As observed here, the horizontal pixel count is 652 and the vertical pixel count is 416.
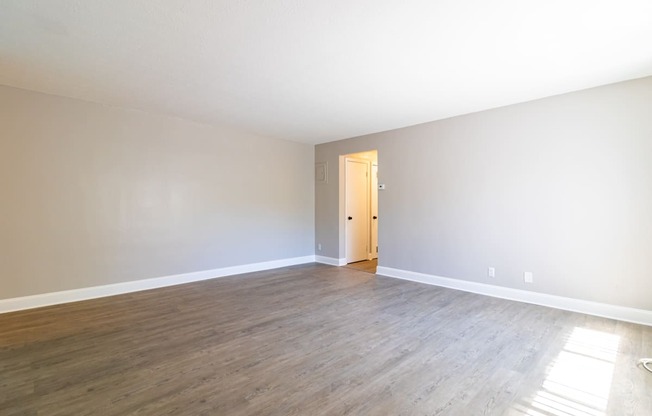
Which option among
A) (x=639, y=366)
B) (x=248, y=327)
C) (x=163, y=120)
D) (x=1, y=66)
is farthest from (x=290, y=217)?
(x=639, y=366)

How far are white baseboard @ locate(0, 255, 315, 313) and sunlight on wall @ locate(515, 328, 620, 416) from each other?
15.2ft

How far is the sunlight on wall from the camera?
1.87m

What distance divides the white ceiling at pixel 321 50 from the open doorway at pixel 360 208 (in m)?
2.52

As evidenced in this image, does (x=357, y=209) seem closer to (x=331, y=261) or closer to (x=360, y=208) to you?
(x=360, y=208)

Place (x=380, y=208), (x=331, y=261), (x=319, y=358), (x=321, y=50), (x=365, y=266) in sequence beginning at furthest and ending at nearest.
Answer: (x=331, y=261) < (x=365, y=266) < (x=380, y=208) < (x=321, y=50) < (x=319, y=358)

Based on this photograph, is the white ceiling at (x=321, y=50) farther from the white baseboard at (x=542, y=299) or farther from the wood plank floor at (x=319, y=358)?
the wood plank floor at (x=319, y=358)

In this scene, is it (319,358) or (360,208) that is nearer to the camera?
(319,358)

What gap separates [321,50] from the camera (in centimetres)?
268

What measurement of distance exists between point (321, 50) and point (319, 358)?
2.60 meters

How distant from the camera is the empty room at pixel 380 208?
213 centimetres

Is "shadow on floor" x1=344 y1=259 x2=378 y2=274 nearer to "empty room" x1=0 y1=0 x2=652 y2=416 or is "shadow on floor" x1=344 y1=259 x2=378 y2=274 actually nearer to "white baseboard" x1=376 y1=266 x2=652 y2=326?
"empty room" x1=0 y1=0 x2=652 y2=416

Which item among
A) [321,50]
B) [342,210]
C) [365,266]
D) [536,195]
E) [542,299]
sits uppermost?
[321,50]

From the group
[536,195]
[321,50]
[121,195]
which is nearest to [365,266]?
[536,195]

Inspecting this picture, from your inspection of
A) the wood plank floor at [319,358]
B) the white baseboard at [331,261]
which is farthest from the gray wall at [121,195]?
the white baseboard at [331,261]
